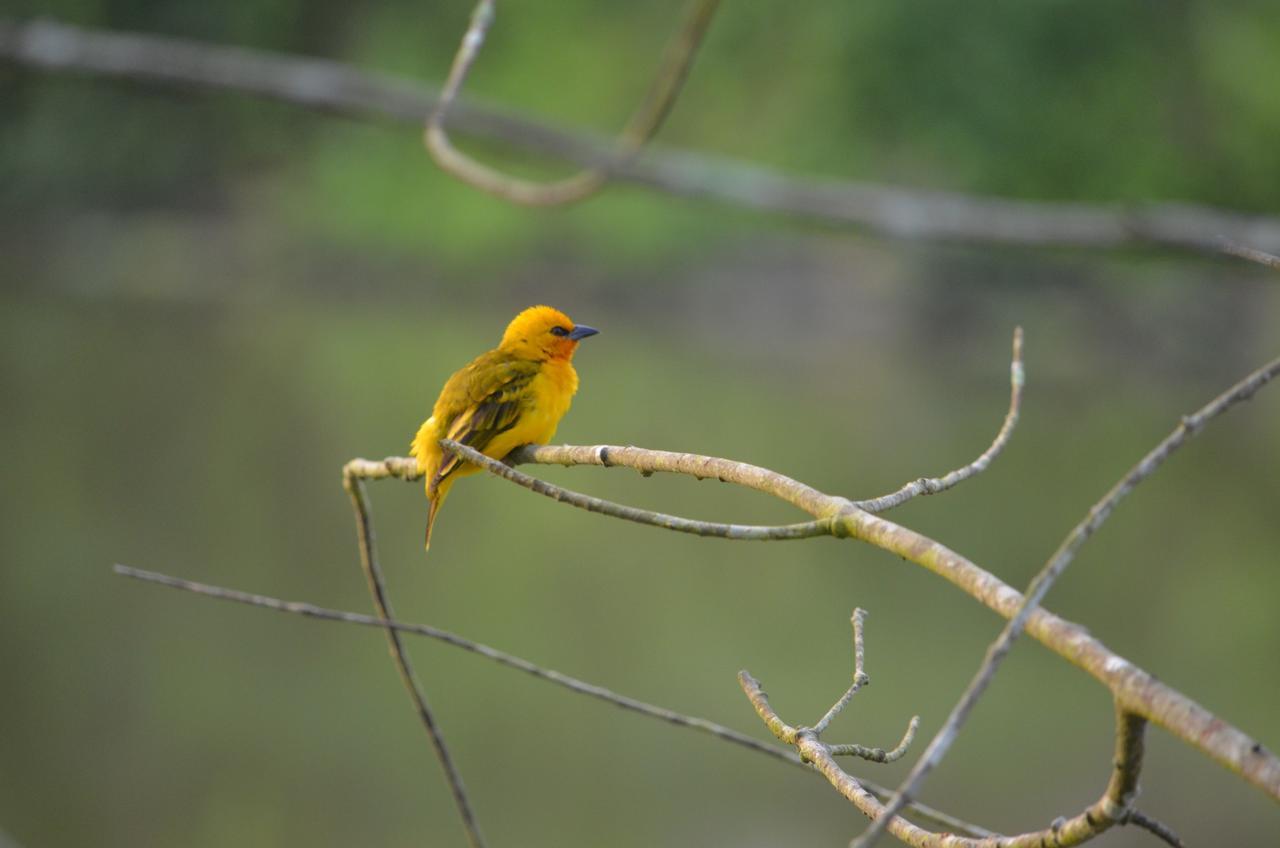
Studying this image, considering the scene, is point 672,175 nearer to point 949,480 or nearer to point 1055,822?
point 949,480

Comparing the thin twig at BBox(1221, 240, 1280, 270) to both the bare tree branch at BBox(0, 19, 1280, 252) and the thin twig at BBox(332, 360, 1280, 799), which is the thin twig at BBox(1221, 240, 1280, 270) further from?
the thin twig at BBox(332, 360, 1280, 799)

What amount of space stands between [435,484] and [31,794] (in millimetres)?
5240

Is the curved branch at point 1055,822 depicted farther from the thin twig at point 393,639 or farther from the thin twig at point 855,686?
the thin twig at point 393,639

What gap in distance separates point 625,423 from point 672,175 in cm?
1274

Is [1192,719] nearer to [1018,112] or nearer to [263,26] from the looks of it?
[1018,112]

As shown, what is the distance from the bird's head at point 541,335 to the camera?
3.46 metres

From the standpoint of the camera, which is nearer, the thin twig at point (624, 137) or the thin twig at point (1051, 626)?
the thin twig at point (1051, 626)

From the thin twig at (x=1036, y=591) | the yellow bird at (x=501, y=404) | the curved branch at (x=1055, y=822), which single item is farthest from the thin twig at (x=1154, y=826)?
the yellow bird at (x=501, y=404)

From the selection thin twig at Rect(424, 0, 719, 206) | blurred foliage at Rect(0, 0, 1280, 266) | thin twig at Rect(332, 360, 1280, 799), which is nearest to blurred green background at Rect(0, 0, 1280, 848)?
blurred foliage at Rect(0, 0, 1280, 266)

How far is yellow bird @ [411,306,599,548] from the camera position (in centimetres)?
315

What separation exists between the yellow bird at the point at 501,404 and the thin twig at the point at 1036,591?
205 centimetres

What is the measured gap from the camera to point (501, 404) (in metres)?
3.20

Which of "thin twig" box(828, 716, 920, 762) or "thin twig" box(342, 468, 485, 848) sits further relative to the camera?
"thin twig" box(342, 468, 485, 848)

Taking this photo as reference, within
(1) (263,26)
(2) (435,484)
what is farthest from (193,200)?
(2) (435,484)
